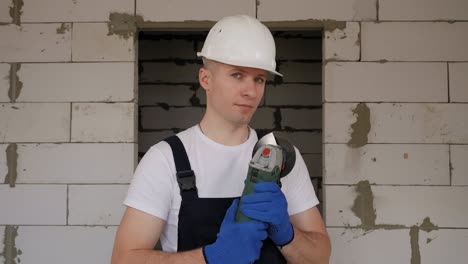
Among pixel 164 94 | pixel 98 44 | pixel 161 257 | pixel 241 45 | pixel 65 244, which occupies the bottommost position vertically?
pixel 65 244

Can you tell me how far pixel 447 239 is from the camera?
8.78ft

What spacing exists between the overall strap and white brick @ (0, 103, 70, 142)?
4.51ft

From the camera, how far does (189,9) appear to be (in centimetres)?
273

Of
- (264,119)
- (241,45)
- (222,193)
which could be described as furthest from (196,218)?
(264,119)

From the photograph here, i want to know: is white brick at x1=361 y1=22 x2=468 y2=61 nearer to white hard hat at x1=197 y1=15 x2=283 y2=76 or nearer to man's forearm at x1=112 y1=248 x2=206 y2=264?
white hard hat at x1=197 y1=15 x2=283 y2=76

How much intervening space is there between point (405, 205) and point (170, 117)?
1.88 meters

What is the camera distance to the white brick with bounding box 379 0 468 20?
2727mm

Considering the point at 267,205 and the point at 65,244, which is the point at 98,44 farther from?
the point at 267,205

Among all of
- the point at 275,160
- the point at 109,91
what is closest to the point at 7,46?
the point at 109,91

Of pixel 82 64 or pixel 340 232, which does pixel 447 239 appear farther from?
pixel 82 64

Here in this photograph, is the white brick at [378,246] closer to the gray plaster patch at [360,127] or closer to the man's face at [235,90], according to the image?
the gray plaster patch at [360,127]

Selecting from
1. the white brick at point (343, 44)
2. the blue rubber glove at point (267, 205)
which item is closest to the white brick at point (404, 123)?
the white brick at point (343, 44)

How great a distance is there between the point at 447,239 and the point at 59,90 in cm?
200

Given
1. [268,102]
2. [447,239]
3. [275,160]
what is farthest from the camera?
[268,102]
